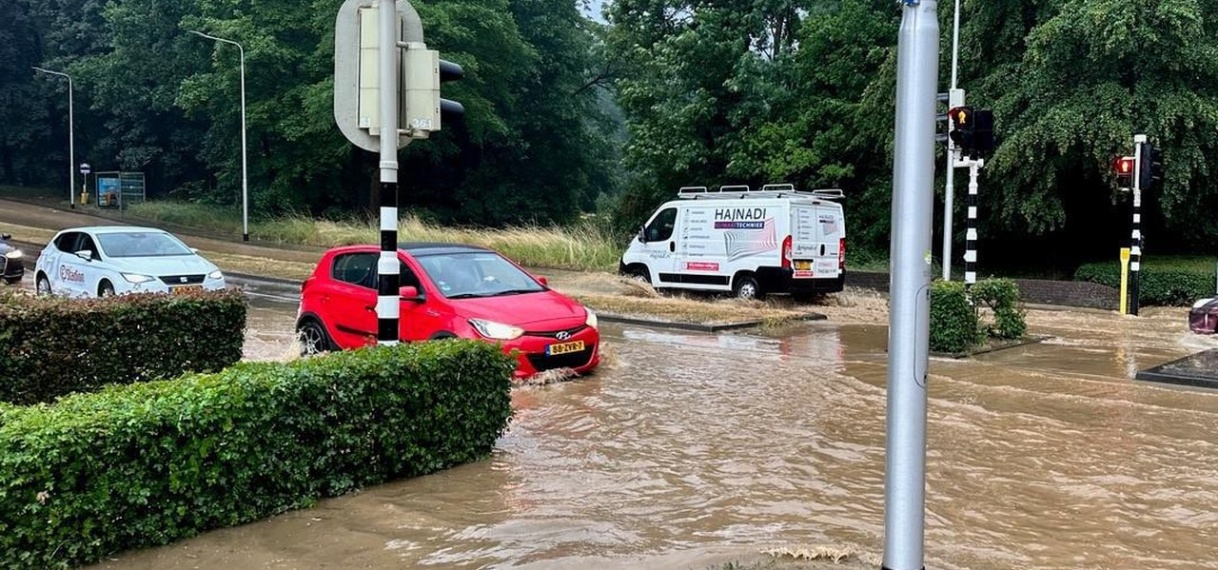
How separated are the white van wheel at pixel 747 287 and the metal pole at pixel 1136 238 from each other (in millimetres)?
7562

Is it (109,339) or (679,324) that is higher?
(109,339)

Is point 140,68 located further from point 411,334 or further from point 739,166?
point 411,334

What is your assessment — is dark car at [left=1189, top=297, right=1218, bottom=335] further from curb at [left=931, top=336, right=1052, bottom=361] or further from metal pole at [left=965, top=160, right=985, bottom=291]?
metal pole at [left=965, top=160, right=985, bottom=291]

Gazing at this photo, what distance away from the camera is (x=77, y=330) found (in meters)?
8.66

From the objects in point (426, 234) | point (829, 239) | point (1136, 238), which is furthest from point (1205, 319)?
point (426, 234)

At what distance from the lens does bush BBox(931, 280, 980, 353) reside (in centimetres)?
1337

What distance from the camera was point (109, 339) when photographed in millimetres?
8945

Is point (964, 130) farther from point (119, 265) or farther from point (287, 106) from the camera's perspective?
point (287, 106)

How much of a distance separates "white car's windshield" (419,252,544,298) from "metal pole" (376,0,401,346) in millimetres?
3542

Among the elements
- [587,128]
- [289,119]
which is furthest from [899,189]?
[587,128]

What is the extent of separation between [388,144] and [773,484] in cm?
361

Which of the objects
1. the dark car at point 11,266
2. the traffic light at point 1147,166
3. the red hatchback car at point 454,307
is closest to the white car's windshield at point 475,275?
the red hatchback car at point 454,307

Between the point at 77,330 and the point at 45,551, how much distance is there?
4.50m

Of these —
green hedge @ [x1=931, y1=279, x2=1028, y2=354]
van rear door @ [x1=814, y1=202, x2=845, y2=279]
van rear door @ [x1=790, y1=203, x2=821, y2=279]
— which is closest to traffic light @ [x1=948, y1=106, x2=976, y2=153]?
green hedge @ [x1=931, y1=279, x2=1028, y2=354]
